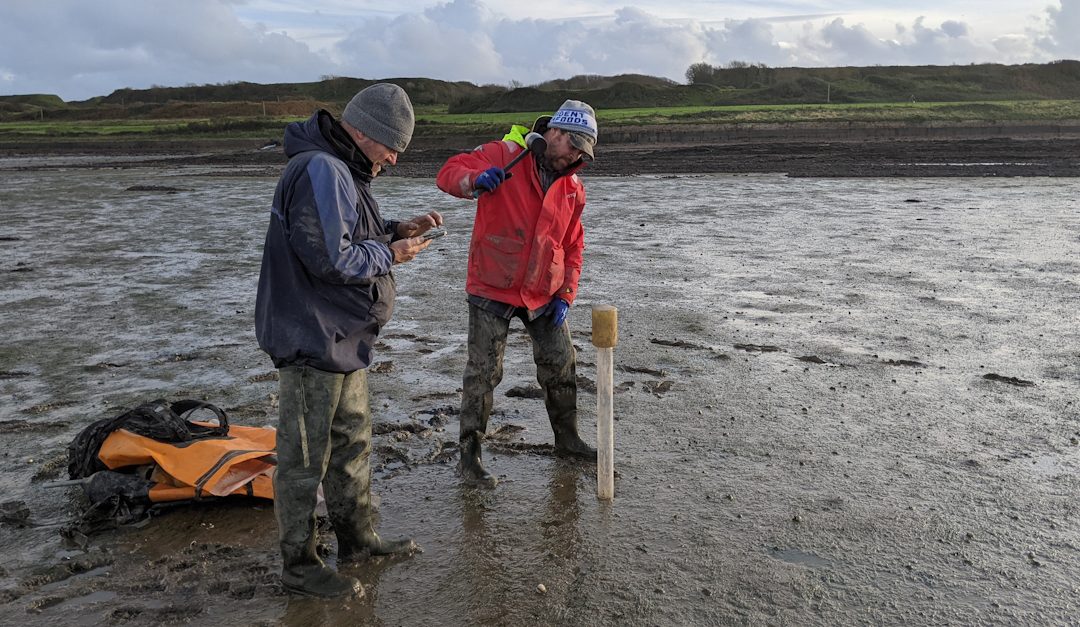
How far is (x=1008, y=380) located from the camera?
661cm

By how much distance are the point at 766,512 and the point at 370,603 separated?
Result: 6.75 ft

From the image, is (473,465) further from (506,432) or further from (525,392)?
(525,392)

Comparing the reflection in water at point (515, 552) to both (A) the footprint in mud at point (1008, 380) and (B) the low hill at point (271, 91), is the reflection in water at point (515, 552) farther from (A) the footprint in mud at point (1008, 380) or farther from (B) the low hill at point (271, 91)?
(B) the low hill at point (271, 91)

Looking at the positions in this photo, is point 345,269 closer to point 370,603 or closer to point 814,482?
point 370,603

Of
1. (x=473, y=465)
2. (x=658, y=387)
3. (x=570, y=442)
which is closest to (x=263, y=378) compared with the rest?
(x=473, y=465)

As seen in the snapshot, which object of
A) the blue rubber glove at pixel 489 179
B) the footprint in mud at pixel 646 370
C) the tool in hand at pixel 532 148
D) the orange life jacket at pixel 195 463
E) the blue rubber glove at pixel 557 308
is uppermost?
the tool in hand at pixel 532 148

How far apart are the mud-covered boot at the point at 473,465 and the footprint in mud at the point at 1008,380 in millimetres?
3960

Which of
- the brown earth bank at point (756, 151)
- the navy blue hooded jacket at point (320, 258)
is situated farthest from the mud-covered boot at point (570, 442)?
the brown earth bank at point (756, 151)

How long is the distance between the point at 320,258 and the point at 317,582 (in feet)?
4.65

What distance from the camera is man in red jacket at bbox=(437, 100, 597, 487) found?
4836 millimetres

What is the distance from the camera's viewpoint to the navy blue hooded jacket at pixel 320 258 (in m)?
3.48

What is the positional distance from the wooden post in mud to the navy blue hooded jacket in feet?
3.95

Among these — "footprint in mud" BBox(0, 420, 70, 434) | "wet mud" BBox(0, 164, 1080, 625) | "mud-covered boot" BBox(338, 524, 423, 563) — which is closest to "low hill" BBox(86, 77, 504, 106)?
"wet mud" BBox(0, 164, 1080, 625)

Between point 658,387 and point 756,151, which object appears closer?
point 658,387
